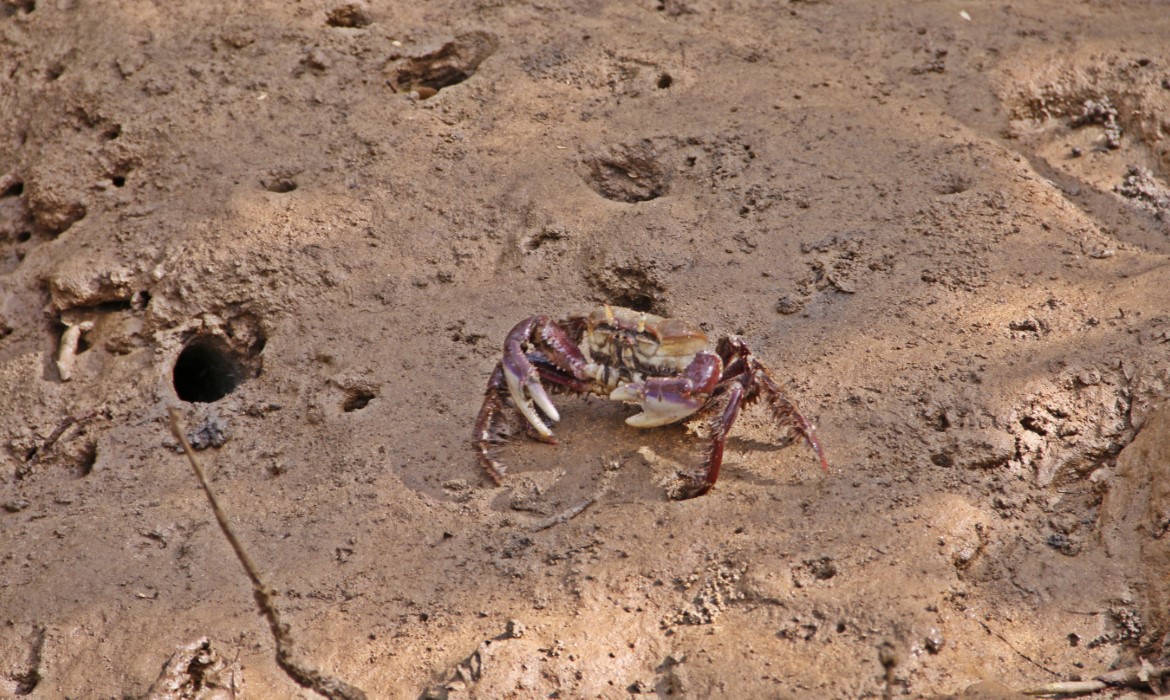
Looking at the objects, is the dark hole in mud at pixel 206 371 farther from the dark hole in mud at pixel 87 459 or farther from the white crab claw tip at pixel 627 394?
the white crab claw tip at pixel 627 394

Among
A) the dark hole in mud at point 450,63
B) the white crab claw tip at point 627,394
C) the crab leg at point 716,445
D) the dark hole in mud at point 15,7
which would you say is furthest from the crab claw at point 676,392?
the dark hole in mud at point 15,7

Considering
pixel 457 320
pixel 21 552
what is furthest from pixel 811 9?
pixel 21 552

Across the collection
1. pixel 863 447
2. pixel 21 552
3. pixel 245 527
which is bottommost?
pixel 21 552

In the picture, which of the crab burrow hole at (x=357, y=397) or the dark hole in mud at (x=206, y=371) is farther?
the dark hole in mud at (x=206, y=371)

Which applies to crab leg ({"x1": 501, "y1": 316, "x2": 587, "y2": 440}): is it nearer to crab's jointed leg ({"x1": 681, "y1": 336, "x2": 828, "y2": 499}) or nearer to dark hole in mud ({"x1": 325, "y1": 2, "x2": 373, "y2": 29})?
crab's jointed leg ({"x1": 681, "y1": 336, "x2": 828, "y2": 499})

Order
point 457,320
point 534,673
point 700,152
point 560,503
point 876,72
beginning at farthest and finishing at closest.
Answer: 1. point 876,72
2. point 700,152
3. point 457,320
4. point 560,503
5. point 534,673

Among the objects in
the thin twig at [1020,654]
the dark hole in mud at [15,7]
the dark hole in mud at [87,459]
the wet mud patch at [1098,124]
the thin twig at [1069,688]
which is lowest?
the dark hole in mud at [87,459]

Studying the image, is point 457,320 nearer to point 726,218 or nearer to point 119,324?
point 726,218

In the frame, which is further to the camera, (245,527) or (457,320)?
(457,320)
